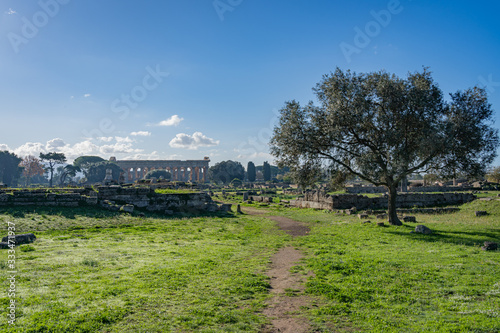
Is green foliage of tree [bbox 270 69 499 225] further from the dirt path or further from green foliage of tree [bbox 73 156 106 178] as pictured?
green foliage of tree [bbox 73 156 106 178]

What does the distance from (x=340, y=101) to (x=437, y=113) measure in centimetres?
538

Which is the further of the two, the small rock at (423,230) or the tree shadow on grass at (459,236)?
the small rock at (423,230)

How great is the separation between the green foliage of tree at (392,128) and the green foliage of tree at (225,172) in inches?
3588

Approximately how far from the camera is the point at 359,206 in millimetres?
29125

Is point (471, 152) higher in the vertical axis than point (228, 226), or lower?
higher

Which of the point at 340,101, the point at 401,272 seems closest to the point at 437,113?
the point at 340,101

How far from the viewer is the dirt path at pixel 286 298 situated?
5453 mm

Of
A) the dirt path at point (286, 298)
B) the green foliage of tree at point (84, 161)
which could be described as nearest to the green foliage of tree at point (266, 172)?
the green foliage of tree at point (84, 161)

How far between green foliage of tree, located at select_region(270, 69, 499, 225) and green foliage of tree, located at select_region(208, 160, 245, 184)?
299 ft

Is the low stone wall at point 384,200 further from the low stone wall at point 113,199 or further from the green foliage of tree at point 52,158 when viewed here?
the green foliage of tree at point 52,158

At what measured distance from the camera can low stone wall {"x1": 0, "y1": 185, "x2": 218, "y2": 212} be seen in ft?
59.5

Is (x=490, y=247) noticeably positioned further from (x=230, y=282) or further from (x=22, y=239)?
(x=22, y=239)

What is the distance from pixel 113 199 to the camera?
22438 mm

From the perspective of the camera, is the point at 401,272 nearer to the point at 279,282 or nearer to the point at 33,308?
the point at 279,282
